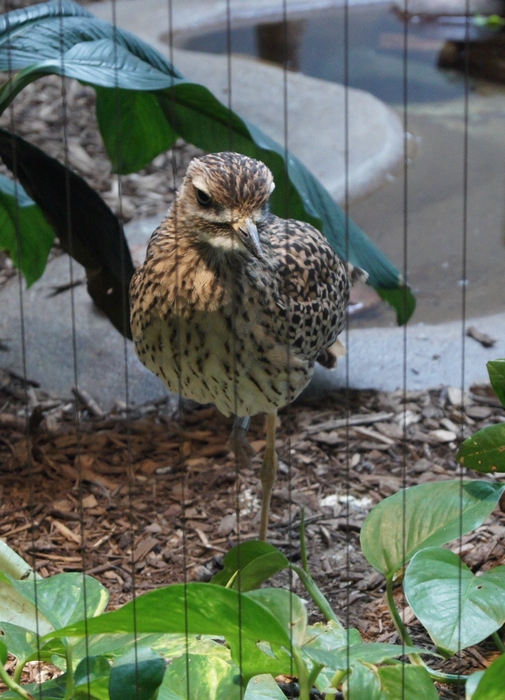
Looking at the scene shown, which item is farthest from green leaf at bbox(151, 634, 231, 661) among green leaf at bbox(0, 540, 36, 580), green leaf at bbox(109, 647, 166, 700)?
green leaf at bbox(0, 540, 36, 580)

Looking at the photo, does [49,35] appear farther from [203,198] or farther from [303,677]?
[303,677]

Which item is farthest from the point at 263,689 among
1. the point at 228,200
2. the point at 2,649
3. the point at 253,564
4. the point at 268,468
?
the point at 228,200

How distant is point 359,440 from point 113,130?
161cm

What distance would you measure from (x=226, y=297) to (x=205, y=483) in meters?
1.08

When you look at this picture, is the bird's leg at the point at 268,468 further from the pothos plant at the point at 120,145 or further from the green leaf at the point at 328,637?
the green leaf at the point at 328,637

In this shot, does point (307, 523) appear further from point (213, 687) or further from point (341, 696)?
point (213, 687)

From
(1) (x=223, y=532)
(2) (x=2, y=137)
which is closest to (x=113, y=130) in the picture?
(2) (x=2, y=137)

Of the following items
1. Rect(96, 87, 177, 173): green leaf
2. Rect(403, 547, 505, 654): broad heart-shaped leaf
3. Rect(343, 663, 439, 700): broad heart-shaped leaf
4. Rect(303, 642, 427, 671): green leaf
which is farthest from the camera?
Rect(96, 87, 177, 173): green leaf

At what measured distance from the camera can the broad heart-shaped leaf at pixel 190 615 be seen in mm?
2059

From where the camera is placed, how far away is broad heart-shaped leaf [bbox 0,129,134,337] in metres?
3.62

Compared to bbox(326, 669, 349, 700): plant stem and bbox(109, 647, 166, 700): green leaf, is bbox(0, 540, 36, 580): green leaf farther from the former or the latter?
bbox(326, 669, 349, 700): plant stem

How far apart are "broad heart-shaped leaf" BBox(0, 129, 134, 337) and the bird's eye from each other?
0.85 metres

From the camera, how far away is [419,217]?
623 centimetres

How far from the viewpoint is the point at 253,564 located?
252 cm
